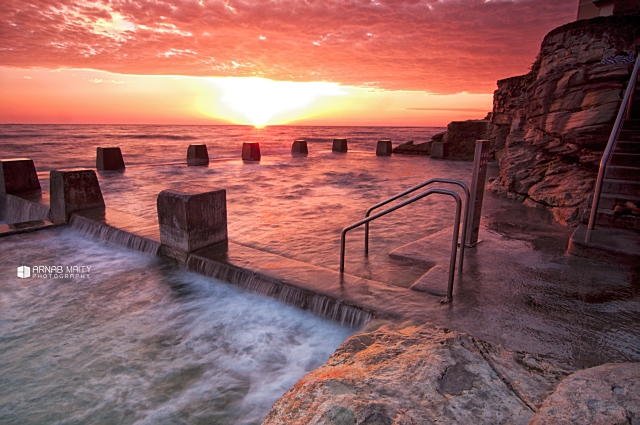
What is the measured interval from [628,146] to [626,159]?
361mm

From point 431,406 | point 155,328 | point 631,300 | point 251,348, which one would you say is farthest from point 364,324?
point 631,300

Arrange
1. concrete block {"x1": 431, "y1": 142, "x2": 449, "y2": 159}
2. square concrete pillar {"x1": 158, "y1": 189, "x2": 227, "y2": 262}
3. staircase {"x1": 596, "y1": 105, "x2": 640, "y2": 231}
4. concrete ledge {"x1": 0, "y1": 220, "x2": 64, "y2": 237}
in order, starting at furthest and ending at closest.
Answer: concrete block {"x1": 431, "y1": 142, "x2": 449, "y2": 159}
concrete ledge {"x1": 0, "y1": 220, "x2": 64, "y2": 237}
staircase {"x1": 596, "y1": 105, "x2": 640, "y2": 231}
square concrete pillar {"x1": 158, "y1": 189, "x2": 227, "y2": 262}

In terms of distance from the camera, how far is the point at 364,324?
3.41 metres

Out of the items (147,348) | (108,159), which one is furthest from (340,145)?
(147,348)

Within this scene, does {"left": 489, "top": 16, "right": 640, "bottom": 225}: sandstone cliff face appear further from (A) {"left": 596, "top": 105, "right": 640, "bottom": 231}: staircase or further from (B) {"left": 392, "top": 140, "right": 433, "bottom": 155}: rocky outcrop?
(B) {"left": 392, "top": 140, "right": 433, "bottom": 155}: rocky outcrop

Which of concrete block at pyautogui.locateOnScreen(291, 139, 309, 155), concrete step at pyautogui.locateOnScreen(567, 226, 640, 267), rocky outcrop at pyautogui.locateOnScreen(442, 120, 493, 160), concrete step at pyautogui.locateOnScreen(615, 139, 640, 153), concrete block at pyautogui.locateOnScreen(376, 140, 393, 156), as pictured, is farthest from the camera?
concrete block at pyautogui.locateOnScreen(291, 139, 309, 155)

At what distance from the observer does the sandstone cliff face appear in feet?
21.9

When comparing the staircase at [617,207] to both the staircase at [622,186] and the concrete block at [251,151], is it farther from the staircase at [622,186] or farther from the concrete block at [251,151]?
the concrete block at [251,151]

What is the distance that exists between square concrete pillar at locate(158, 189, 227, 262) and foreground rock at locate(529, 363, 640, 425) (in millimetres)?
4319

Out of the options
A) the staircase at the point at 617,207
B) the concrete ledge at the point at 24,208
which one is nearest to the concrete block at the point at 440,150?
the staircase at the point at 617,207

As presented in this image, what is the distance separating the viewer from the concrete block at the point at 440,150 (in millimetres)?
18484

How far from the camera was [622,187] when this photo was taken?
5395mm

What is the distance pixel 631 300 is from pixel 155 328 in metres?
4.74

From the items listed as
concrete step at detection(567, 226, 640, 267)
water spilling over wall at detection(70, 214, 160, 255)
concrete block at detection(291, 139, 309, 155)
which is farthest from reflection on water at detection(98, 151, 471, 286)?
concrete block at detection(291, 139, 309, 155)
